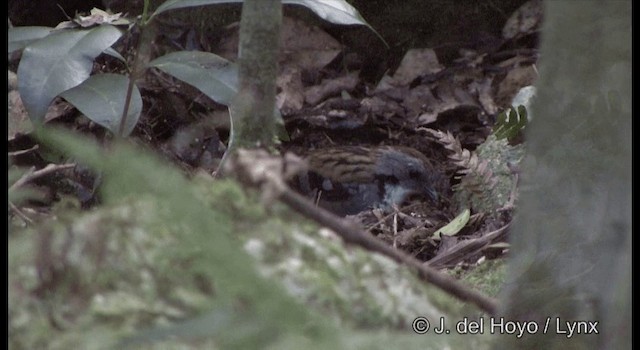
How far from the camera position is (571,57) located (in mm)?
1255

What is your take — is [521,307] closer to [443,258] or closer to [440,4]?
[443,258]

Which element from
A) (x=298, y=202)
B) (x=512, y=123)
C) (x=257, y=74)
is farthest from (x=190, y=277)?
(x=512, y=123)

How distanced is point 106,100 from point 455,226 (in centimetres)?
112

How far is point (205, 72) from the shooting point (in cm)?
270

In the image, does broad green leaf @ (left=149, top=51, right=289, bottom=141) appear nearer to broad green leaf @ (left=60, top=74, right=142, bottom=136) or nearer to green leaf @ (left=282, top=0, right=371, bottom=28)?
broad green leaf @ (left=60, top=74, right=142, bottom=136)

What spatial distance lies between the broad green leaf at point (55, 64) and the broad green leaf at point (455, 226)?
3.69 ft

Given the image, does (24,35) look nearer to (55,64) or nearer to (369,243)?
(55,64)

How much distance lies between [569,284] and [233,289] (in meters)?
0.63

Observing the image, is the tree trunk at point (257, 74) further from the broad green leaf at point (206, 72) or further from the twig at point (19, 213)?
the broad green leaf at point (206, 72)

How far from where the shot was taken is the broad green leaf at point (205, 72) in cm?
264

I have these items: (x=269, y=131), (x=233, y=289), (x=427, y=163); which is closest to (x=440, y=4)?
(x=427, y=163)

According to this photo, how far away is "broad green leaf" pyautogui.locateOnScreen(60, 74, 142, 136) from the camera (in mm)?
2533

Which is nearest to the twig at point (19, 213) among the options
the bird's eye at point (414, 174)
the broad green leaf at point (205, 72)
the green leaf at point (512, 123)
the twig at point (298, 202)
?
the twig at point (298, 202)

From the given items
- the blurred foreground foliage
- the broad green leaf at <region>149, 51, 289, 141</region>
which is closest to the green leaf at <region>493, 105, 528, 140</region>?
the broad green leaf at <region>149, 51, 289, 141</region>
